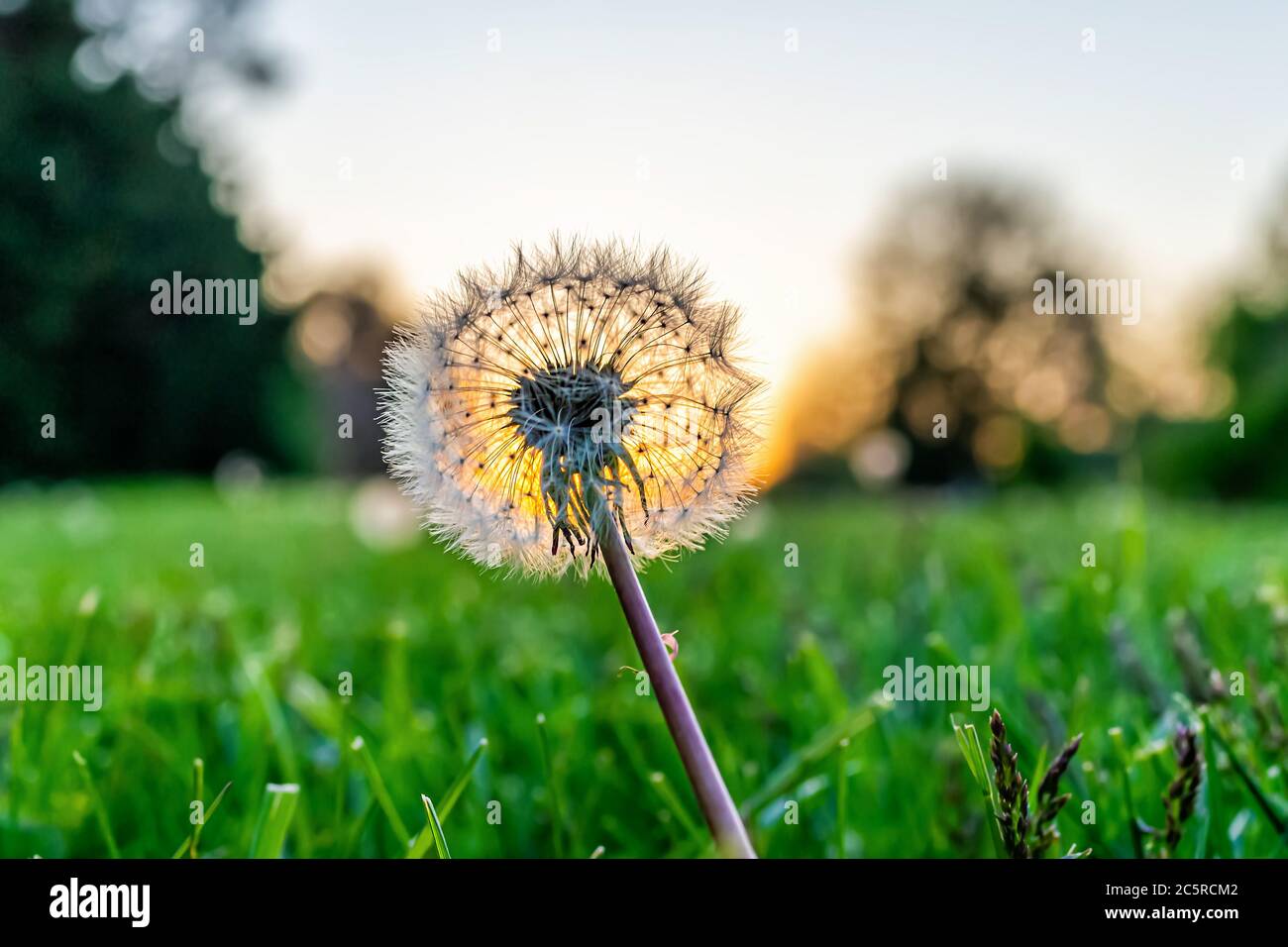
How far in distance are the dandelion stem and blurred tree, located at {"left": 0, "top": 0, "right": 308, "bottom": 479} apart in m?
18.1

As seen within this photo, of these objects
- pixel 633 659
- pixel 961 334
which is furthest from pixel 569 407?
pixel 961 334

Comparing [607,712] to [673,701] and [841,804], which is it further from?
[673,701]

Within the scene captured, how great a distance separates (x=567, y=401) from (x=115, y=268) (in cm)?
1978

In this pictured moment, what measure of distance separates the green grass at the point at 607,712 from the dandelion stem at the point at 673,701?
0.39m

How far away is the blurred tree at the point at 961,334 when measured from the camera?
24688 millimetres

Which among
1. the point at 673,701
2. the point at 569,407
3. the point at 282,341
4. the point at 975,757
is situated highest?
the point at 282,341

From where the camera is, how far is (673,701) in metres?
0.69

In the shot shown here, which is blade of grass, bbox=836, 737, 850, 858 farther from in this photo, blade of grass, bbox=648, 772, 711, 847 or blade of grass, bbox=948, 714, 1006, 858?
blade of grass, bbox=948, 714, 1006, 858

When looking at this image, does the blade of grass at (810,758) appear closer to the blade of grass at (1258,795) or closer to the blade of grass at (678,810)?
the blade of grass at (678,810)

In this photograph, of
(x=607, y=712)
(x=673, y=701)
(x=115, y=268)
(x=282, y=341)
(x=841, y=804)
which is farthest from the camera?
(x=282, y=341)

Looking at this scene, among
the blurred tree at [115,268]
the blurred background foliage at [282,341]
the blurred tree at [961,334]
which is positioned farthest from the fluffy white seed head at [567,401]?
the blurred tree at [961,334]
